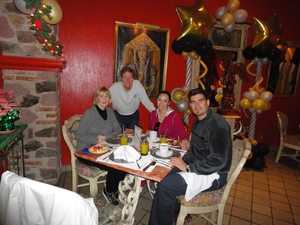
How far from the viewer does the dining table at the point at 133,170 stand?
1.55m

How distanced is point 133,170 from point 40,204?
30.6 inches

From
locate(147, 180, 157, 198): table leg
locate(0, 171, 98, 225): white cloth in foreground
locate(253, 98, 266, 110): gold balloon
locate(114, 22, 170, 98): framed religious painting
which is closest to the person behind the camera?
locate(0, 171, 98, 225): white cloth in foreground

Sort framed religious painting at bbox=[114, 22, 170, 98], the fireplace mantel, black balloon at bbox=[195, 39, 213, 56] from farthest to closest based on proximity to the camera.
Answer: framed religious painting at bbox=[114, 22, 170, 98]
black balloon at bbox=[195, 39, 213, 56]
the fireplace mantel

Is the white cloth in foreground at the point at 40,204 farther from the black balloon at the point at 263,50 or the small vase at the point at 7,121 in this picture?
the black balloon at the point at 263,50

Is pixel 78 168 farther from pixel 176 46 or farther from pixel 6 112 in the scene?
pixel 176 46

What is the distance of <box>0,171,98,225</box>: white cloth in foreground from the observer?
36.1 inches

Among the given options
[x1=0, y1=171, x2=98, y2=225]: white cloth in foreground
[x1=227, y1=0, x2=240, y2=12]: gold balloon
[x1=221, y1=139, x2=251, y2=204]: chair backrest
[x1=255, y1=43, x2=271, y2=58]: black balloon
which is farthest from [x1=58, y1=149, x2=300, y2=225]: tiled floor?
[x1=227, y1=0, x2=240, y2=12]: gold balloon

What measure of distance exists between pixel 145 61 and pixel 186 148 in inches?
81.1

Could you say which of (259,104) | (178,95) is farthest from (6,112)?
(259,104)

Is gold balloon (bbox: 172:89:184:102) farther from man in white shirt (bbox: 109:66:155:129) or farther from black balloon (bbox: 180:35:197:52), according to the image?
black balloon (bbox: 180:35:197:52)

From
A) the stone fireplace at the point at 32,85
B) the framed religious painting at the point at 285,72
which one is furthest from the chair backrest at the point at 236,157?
the framed religious painting at the point at 285,72

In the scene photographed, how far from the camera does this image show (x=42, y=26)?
231 cm

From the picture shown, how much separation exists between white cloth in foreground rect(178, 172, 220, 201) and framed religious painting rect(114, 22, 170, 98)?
2.31m

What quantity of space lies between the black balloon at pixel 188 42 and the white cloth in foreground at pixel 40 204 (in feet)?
Result: 9.78
